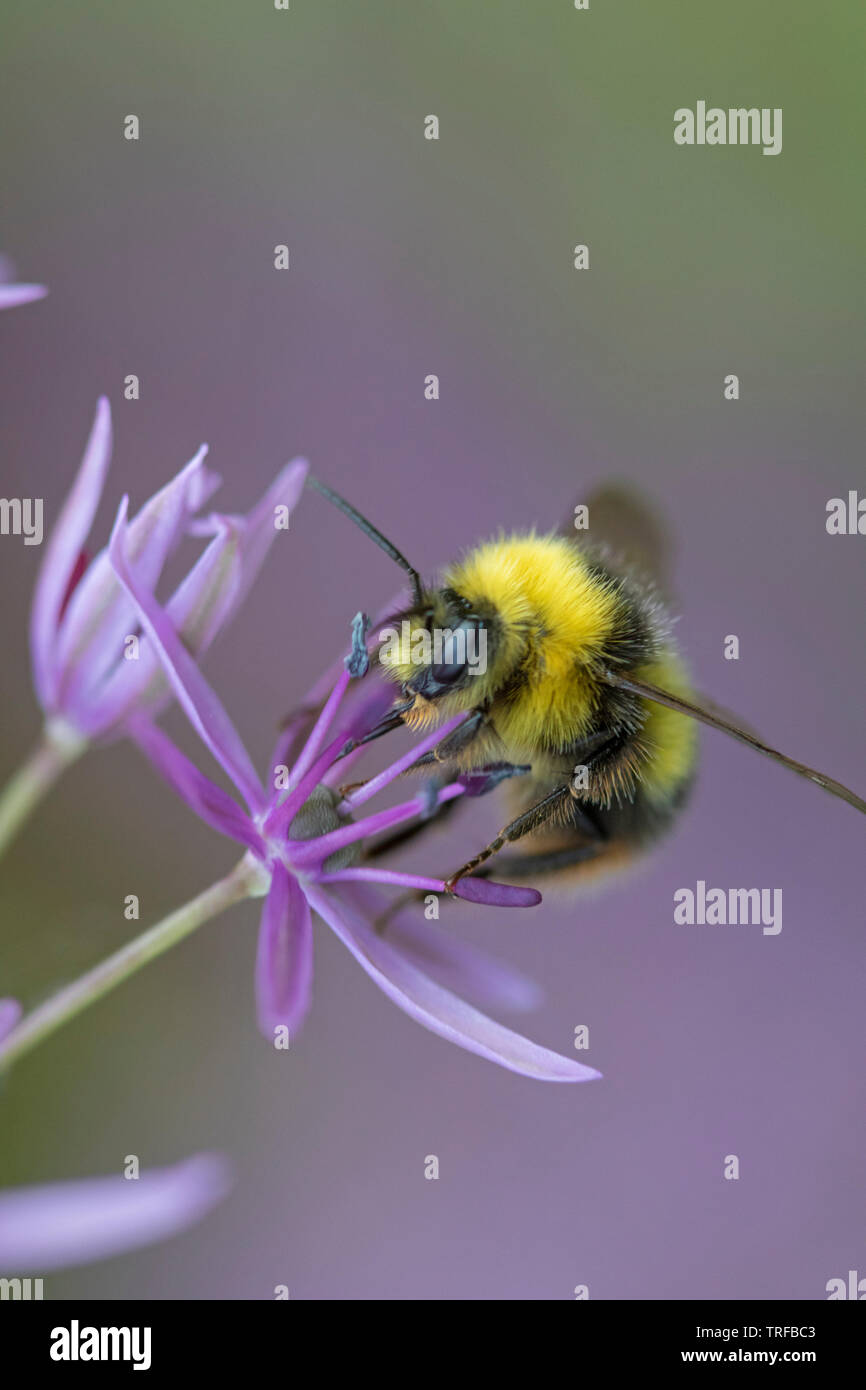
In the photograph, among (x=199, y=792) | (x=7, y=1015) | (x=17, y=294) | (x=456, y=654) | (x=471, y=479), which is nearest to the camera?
(x=7, y=1015)

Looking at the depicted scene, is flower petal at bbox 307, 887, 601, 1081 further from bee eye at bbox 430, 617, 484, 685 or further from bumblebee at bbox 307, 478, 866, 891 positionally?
bee eye at bbox 430, 617, 484, 685

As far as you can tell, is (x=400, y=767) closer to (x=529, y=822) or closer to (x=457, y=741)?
(x=457, y=741)

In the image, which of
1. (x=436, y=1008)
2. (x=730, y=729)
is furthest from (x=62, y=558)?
(x=730, y=729)

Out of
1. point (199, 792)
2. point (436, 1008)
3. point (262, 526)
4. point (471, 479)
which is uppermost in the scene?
point (471, 479)

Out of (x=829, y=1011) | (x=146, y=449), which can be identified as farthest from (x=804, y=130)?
(x=829, y=1011)

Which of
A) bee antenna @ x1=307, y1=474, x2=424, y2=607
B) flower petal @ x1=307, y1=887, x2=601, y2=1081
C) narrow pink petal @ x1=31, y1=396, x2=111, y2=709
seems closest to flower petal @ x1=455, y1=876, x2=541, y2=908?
flower petal @ x1=307, y1=887, x2=601, y2=1081
